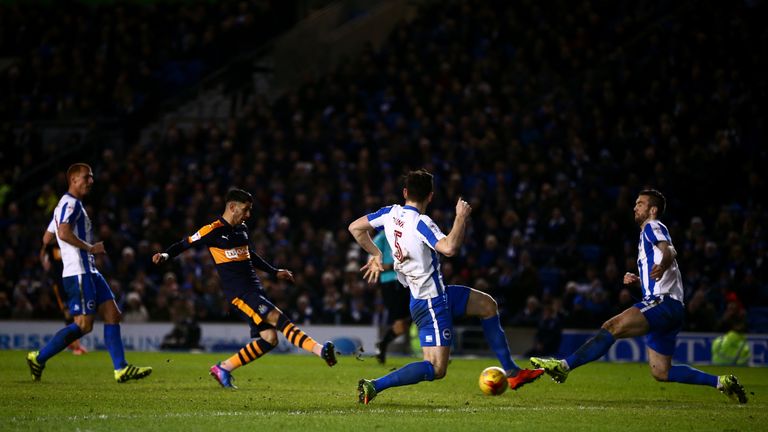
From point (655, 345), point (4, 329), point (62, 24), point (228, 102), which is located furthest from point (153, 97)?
point (655, 345)

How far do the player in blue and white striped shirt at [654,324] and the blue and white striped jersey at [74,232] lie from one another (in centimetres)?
531

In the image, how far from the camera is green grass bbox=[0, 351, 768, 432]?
8.82 meters

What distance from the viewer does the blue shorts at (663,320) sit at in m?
11.1

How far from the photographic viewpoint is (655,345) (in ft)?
36.9

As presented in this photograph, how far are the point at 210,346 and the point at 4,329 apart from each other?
15.2 feet

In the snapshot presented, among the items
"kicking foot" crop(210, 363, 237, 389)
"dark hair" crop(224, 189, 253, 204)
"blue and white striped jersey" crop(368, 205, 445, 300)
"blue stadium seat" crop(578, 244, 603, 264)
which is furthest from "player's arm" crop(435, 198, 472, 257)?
"blue stadium seat" crop(578, 244, 603, 264)

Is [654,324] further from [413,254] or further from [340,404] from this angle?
[340,404]

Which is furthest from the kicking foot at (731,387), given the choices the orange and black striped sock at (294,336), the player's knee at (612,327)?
the orange and black striped sock at (294,336)

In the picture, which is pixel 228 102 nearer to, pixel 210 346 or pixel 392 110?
pixel 392 110

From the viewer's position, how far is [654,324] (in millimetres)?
11055

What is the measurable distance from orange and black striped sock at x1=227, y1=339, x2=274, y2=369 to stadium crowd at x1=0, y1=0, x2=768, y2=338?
9.46 meters

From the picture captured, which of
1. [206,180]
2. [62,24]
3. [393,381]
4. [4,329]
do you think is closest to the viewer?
[393,381]

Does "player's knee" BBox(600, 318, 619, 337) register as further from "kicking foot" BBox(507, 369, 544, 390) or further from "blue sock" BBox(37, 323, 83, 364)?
→ "blue sock" BBox(37, 323, 83, 364)

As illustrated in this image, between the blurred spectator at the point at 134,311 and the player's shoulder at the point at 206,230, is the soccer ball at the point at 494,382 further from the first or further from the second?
the blurred spectator at the point at 134,311
